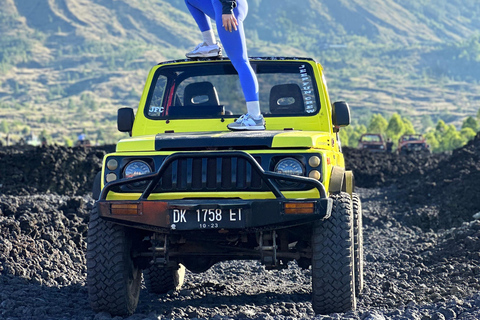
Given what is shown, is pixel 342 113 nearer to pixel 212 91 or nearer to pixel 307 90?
pixel 307 90

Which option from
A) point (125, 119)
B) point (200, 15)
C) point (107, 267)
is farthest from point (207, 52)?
point (107, 267)

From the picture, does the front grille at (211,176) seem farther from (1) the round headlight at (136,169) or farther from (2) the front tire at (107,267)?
(2) the front tire at (107,267)

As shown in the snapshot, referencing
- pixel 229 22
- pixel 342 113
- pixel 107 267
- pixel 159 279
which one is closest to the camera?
pixel 107 267

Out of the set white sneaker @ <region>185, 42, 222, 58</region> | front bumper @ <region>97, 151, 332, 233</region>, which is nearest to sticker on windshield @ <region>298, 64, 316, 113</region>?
white sneaker @ <region>185, 42, 222, 58</region>

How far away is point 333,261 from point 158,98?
99.2 inches

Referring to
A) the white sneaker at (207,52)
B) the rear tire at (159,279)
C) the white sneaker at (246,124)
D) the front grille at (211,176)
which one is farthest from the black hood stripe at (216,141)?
the rear tire at (159,279)

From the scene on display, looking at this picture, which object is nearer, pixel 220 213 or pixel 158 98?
pixel 220 213

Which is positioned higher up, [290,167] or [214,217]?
[290,167]

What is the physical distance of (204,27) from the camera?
24.7 feet

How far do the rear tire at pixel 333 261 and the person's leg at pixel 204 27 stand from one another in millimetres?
2150

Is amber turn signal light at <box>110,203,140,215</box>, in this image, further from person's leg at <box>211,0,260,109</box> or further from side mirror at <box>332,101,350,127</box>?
side mirror at <box>332,101,350,127</box>

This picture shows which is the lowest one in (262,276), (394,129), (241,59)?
(394,129)

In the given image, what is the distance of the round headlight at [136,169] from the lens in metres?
6.06

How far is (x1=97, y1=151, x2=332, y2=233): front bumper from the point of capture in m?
5.71
